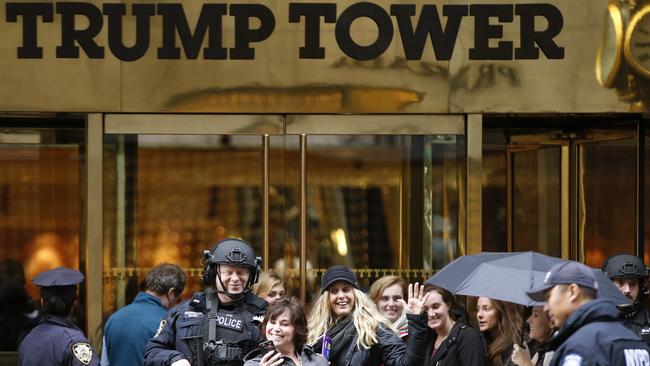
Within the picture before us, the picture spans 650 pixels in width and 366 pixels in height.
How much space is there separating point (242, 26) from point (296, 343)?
4858 millimetres

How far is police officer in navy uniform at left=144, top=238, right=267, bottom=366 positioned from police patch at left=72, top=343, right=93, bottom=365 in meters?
0.39

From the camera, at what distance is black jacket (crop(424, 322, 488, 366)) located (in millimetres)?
8891

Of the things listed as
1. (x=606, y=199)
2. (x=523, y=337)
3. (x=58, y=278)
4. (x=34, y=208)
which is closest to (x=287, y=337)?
(x=523, y=337)

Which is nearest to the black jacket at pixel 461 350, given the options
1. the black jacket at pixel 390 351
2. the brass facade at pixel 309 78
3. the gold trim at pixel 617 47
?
the black jacket at pixel 390 351

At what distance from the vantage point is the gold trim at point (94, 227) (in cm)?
1212

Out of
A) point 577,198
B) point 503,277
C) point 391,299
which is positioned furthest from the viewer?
point 577,198

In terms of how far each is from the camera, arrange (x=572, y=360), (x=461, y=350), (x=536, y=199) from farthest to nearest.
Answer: (x=536, y=199)
(x=461, y=350)
(x=572, y=360)

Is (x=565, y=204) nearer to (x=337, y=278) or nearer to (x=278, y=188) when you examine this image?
(x=278, y=188)

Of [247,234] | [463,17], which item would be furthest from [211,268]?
[463,17]

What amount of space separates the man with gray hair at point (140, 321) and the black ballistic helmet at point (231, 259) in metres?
1.44

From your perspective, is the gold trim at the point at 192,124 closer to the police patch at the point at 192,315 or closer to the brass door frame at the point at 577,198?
the brass door frame at the point at 577,198

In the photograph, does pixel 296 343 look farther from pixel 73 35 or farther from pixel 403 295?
pixel 73 35

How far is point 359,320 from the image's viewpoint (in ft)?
30.4

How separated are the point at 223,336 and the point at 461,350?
161 cm
